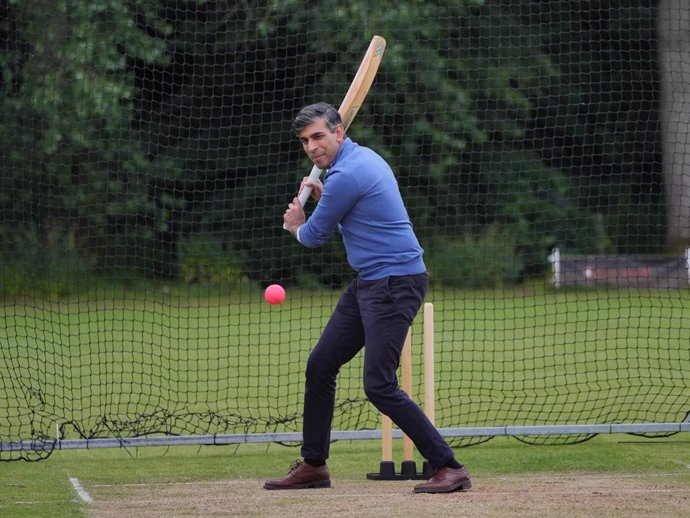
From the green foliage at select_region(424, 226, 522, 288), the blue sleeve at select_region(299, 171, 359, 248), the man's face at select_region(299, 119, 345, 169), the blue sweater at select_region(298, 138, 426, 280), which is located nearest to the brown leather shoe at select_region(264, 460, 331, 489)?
the blue sweater at select_region(298, 138, 426, 280)

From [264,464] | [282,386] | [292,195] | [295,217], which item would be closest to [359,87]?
[295,217]

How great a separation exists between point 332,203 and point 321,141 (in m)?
0.31

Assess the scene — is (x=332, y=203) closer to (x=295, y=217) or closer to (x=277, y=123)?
(x=295, y=217)

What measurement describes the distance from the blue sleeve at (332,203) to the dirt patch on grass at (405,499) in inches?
48.4

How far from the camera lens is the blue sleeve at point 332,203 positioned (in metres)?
5.81

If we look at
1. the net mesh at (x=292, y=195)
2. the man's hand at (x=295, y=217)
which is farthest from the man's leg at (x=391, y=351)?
the net mesh at (x=292, y=195)

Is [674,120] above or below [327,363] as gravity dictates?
above

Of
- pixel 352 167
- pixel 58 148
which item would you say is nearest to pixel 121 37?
pixel 58 148

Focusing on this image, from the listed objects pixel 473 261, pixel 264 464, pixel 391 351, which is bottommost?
pixel 264 464

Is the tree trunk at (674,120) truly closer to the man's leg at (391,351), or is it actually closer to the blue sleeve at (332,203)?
the man's leg at (391,351)

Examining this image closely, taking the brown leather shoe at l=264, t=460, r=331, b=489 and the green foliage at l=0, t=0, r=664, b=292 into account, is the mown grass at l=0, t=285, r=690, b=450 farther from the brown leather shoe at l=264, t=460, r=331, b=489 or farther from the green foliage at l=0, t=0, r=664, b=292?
the green foliage at l=0, t=0, r=664, b=292

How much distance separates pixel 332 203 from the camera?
5.83 m

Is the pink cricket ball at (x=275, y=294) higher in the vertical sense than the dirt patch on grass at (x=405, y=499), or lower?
higher

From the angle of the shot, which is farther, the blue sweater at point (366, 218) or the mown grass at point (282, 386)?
the mown grass at point (282, 386)
